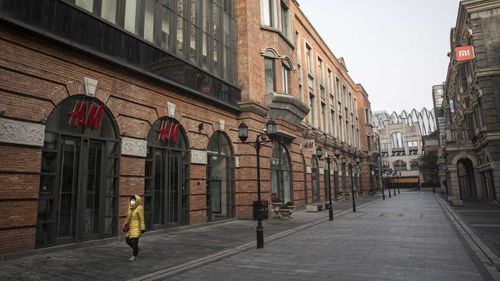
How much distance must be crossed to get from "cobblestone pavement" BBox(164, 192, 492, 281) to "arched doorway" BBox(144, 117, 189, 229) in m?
4.79

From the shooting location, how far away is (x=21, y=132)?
27.6 feet

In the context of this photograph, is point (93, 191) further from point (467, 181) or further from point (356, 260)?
point (467, 181)

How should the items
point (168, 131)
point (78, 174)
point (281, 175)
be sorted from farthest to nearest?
point (281, 175) → point (168, 131) → point (78, 174)

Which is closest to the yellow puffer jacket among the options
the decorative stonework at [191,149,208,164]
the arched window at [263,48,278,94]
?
the decorative stonework at [191,149,208,164]

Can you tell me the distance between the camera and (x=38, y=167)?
343 inches

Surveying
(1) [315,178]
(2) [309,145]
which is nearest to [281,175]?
(2) [309,145]

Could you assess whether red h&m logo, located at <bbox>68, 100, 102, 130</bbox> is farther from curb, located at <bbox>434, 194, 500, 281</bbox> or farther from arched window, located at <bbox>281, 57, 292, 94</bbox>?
arched window, located at <bbox>281, 57, 292, 94</bbox>

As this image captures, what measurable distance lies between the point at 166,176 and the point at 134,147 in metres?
2.12

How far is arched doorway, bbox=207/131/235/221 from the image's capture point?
54.0ft

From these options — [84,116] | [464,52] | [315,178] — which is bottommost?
[315,178]

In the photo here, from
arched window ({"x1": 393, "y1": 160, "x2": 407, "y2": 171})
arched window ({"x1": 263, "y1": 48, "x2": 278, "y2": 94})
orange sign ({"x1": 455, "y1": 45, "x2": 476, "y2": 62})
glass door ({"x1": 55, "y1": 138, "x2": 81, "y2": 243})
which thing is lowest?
glass door ({"x1": 55, "y1": 138, "x2": 81, "y2": 243})

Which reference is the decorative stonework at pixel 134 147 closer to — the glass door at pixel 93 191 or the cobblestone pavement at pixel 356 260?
the glass door at pixel 93 191

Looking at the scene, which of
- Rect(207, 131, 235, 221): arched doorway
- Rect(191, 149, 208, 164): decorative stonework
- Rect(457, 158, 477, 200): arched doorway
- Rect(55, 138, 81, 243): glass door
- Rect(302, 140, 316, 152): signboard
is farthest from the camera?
Rect(457, 158, 477, 200): arched doorway

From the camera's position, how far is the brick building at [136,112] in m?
8.52
